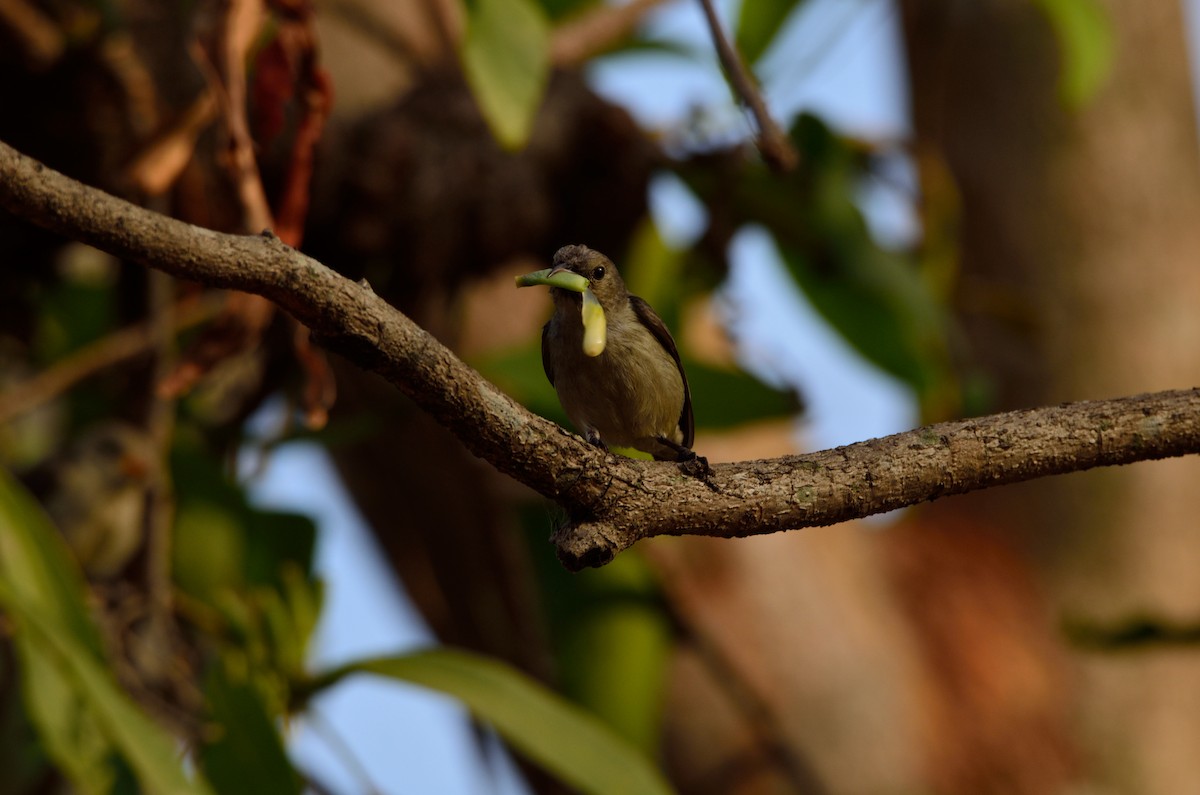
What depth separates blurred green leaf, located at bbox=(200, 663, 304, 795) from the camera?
264 cm

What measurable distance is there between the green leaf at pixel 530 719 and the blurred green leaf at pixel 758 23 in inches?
77.1

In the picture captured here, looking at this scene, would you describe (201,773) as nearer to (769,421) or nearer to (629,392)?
(629,392)

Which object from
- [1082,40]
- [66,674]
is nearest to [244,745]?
[66,674]

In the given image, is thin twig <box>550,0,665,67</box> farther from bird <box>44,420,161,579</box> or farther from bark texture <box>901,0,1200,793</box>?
bird <box>44,420,161,579</box>

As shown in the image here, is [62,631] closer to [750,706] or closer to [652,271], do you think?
[652,271]

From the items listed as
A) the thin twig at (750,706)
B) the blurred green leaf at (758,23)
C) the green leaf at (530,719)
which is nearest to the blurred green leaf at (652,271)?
the blurred green leaf at (758,23)

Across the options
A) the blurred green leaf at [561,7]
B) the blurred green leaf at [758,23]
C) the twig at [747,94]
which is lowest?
the twig at [747,94]

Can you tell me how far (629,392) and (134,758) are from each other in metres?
1.06

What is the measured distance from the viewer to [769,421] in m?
3.46

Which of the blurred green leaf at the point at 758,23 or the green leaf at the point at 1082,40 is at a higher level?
the blurred green leaf at the point at 758,23

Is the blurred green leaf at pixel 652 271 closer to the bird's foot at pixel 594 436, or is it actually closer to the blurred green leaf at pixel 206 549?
the blurred green leaf at pixel 206 549

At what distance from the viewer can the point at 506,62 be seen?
103 inches

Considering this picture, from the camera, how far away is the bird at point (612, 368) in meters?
2.07

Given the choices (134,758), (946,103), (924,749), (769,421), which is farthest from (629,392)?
(946,103)
